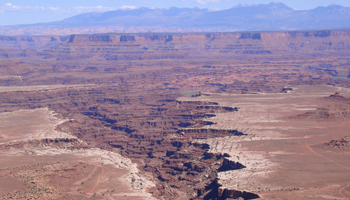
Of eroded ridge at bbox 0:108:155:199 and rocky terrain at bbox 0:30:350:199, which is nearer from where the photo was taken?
eroded ridge at bbox 0:108:155:199

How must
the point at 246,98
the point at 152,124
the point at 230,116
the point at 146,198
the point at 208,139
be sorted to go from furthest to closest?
1. the point at 246,98
2. the point at 152,124
3. the point at 230,116
4. the point at 208,139
5. the point at 146,198

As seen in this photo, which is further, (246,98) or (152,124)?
(246,98)

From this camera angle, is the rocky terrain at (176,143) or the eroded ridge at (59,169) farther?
the rocky terrain at (176,143)

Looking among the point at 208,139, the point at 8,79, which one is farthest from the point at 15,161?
the point at 8,79

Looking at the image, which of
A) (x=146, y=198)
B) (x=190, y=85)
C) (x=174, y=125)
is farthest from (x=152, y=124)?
(x=190, y=85)

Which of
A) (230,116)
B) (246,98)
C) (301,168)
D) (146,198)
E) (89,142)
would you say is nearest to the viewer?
(146,198)

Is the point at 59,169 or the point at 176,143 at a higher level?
the point at 59,169

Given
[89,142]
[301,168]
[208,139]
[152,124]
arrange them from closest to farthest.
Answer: [301,168] → [208,139] → [89,142] → [152,124]

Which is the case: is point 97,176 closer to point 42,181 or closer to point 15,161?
point 42,181

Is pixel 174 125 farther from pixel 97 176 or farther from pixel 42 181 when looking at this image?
pixel 42 181

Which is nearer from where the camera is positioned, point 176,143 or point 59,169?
point 59,169
